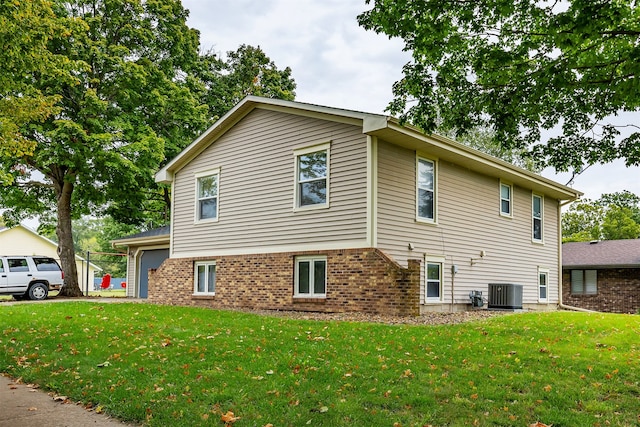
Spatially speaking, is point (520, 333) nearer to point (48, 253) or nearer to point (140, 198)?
point (140, 198)

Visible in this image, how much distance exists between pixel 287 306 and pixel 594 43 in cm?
927

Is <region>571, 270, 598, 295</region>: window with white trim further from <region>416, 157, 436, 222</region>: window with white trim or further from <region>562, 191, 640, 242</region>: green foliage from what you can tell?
<region>562, 191, 640, 242</region>: green foliage

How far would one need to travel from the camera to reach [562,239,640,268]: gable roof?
23375mm

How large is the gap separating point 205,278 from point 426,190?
23.8 ft

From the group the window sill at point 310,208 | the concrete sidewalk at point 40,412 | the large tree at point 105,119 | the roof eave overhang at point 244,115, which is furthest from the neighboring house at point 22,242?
Answer: the concrete sidewalk at point 40,412

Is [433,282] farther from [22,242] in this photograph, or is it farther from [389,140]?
[22,242]

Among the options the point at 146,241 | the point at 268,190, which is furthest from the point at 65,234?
the point at 268,190

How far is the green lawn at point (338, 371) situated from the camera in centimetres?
533

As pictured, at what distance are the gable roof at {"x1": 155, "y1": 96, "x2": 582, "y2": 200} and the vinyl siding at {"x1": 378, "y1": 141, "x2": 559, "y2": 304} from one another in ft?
1.10

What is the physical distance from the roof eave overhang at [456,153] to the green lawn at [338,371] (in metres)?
3.96

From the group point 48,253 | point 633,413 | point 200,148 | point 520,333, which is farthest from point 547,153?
point 48,253

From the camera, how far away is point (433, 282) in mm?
14797

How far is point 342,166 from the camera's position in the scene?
13.7 metres

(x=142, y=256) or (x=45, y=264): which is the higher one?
(x=142, y=256)
